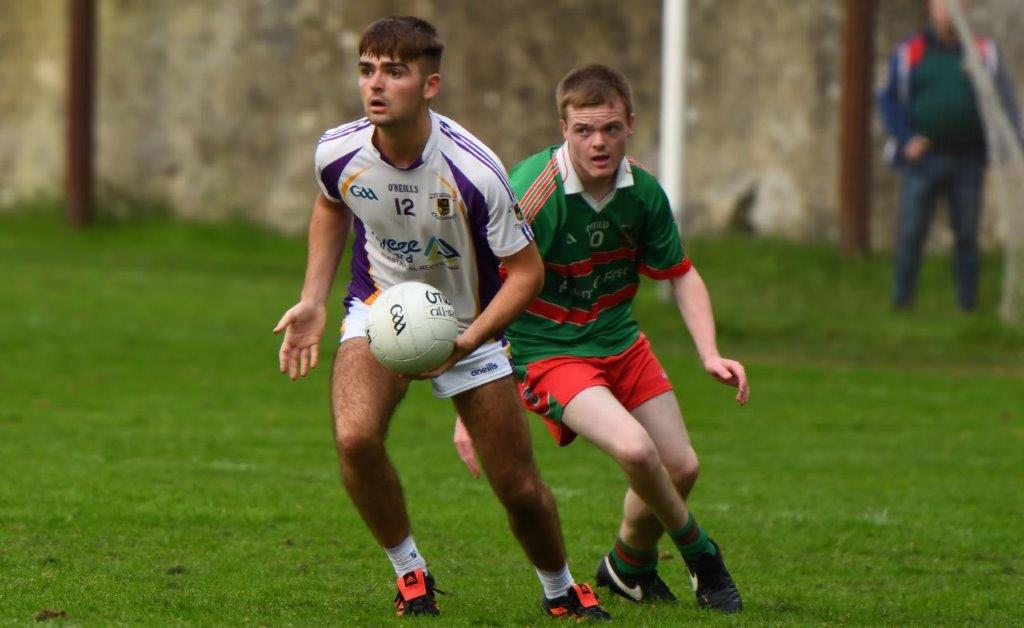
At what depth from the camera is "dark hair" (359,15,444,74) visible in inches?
230

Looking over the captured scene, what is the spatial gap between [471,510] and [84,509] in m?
1.85

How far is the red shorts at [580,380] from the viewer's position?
6.61 metres

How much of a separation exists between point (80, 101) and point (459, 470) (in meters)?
12.9

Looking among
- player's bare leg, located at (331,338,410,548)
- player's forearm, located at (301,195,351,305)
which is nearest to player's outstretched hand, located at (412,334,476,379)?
player's bare leg, located at (331,338,410,548)

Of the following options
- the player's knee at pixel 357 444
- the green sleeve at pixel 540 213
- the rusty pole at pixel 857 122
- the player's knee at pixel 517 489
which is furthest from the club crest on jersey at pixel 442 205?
the rusty pole at pixel 857 122

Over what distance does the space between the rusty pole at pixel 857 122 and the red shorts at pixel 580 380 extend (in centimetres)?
1199

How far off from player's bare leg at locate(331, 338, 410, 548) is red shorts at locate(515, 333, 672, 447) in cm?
70

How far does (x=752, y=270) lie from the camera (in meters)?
18.6

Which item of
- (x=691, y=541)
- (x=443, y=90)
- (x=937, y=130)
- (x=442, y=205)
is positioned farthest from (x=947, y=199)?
(x=442, y=205)

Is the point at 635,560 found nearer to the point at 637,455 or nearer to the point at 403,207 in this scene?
the point at 637,455

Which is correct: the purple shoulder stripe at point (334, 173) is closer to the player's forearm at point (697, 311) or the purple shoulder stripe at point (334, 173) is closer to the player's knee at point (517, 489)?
the player's knee at point (517, 489)

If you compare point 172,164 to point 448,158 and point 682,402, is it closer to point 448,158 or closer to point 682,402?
point 682,402

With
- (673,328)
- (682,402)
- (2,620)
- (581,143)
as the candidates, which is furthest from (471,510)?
(673,328)

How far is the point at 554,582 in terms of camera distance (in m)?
6.34
